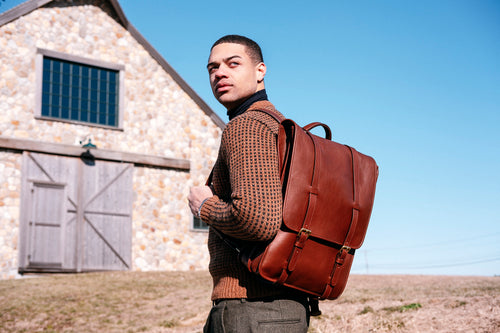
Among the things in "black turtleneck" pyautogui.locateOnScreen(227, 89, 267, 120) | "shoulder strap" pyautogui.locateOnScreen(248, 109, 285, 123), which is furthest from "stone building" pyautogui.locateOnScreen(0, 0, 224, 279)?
"shoulder strap" pyautogui.locateOnScreen(248, 109, 285, 123)

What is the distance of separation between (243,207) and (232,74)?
75 centimetres

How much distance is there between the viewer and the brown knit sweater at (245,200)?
2.21 metres

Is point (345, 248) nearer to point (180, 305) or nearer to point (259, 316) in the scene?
point (259, 316)

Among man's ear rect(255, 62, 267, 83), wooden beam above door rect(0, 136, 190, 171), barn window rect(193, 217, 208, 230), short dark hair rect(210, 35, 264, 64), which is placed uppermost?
wooden beam above door rect(0, 136, 190, 171)

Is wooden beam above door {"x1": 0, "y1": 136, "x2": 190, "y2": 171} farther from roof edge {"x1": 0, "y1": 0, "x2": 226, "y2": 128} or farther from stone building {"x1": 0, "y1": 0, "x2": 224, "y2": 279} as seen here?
roof edge {"x1": 0, "y1": 0, "x2": 226, "y2": 128}

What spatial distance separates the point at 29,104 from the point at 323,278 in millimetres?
14298

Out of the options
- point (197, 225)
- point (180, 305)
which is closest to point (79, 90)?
point (197, 225)

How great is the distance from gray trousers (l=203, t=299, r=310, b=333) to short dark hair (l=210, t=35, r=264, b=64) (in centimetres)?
113

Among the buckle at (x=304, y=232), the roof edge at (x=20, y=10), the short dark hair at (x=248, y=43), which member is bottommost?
the buckle at (x=304, y=232)

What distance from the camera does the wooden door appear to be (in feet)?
48.0

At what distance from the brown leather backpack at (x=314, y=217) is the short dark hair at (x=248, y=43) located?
1.32 feet

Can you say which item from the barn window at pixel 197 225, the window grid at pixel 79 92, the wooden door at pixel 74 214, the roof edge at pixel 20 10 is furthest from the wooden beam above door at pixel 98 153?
the roof edge at pixel 20 10

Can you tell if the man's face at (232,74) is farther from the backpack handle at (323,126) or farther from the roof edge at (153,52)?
the roof edge at (153,52)

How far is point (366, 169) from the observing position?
8.50 feet
